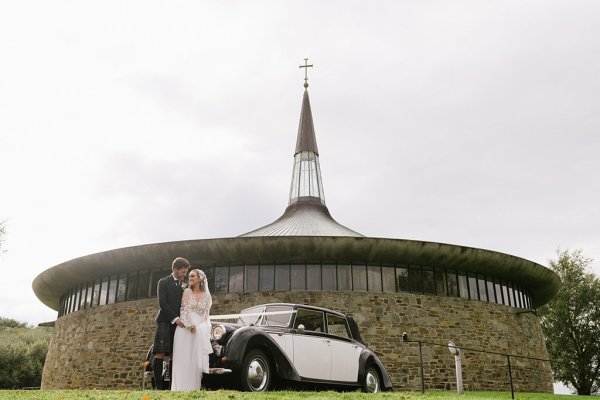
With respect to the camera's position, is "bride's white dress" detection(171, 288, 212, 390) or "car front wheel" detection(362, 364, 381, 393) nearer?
"bride's white dress" detection(171, 288, 212, 390)

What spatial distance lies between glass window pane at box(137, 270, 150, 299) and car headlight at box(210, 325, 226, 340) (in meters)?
13.2

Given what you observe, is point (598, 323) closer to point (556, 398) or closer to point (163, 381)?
point (556, 398)

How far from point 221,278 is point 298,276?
2787 millimetres

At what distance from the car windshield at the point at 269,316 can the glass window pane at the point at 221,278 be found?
34.4ft

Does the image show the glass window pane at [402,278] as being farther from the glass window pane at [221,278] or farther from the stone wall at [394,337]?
the glass window pane at [221,278]

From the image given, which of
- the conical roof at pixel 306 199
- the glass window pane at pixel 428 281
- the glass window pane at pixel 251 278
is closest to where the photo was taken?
the glass window pane at pixel 251 278

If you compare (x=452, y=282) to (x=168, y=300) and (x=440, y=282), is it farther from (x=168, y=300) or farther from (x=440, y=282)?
(x=168, y=300)

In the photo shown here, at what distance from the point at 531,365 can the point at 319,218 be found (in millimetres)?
11600

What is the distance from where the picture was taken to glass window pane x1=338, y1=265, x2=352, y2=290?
65.6 feet

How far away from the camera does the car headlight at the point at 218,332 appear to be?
8695 millimetres

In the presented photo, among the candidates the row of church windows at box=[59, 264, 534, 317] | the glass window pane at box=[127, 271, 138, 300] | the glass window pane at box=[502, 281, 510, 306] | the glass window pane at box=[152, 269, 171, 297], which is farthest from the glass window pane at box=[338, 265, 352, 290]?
the glass window pane at box=[127, 271, 138, 300]

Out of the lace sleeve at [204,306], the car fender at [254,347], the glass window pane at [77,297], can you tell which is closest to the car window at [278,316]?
the car fender at [254,347]

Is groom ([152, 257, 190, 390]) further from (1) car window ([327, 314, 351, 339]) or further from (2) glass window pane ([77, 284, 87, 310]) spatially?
(2) glass window pane ([77, 284, 87, 310])

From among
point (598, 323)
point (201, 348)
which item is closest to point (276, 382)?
point (201, 348)
